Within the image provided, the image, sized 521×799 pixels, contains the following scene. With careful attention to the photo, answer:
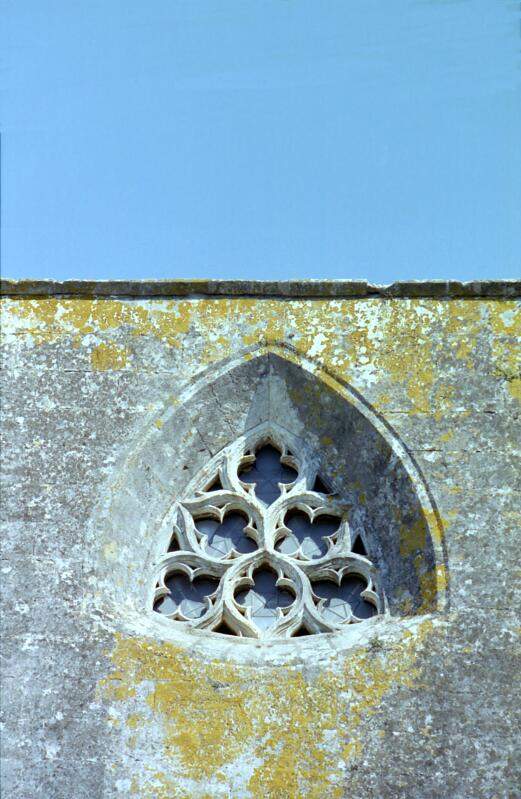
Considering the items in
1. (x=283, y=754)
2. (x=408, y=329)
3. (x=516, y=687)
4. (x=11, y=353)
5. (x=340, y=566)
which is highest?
(x=408, y=329)

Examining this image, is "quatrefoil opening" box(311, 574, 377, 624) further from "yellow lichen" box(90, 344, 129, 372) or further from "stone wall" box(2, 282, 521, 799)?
"yellow lichen" box(90, 344, 129, 372)

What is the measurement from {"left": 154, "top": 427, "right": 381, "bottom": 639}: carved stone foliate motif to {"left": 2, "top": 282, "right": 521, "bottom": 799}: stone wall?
13 cm

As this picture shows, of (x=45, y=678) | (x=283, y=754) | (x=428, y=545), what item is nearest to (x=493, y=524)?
(x=428, y=545)

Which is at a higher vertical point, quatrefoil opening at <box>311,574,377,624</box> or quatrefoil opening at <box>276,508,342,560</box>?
quatrefoil opening at <box>276,508,342,560</box>

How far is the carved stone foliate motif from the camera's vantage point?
9.55 m

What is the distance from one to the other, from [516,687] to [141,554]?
239cm

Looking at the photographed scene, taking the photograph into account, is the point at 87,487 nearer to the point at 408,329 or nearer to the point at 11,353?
the point at 11,353

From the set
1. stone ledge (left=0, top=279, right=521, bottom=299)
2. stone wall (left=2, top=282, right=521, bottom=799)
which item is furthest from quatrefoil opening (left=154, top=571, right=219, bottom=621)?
stone ledge (left=0, top=279, right=521, bottom=299)

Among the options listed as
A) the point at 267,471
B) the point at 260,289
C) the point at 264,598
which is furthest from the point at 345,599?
the point at 260,289

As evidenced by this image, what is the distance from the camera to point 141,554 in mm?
9773

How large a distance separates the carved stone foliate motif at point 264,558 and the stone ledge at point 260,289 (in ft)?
3.38

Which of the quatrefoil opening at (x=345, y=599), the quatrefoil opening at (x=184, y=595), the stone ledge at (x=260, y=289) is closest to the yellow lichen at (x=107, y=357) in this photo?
the stone ledge at (x=260, y=289)

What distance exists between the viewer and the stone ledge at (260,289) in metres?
10.4

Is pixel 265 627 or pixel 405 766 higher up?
pixel 265 627
